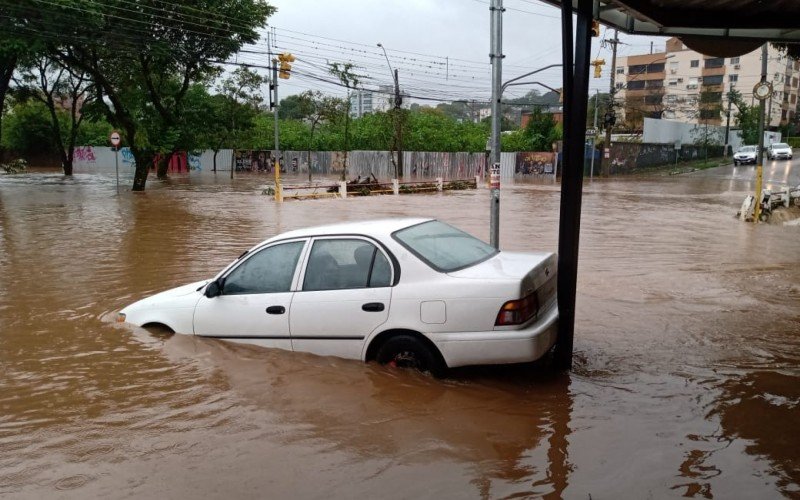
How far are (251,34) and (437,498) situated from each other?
3213 cm

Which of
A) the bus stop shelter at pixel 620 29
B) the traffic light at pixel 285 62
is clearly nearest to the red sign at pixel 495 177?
the bus stop shelter at pixel 620 29

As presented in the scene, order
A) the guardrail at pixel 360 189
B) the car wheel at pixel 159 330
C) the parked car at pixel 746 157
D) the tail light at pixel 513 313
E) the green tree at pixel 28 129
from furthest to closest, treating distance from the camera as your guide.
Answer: the green tree at pixel 28 129 < the parked car at pixel 746 157 < the guardrail at pixel 360 189 < the car wheel at pixel 159 330 < the tail light at pixel 513 313

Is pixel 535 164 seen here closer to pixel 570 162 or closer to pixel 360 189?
pixel 360 189

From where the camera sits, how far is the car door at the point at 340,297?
5.30 m

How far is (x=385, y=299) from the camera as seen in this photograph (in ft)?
17.1

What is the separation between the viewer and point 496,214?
31.8ft

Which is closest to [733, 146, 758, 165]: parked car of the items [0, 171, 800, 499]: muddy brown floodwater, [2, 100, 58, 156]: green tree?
[0, 171, 800, 499]: muddy brown floodwater

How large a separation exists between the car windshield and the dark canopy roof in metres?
3.07

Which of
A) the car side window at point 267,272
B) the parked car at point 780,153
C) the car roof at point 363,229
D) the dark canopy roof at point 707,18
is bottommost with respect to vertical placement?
the car side window at point 267,272

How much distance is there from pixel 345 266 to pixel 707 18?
19.4ft

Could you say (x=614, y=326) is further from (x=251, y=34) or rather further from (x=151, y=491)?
(x=251, y=34)

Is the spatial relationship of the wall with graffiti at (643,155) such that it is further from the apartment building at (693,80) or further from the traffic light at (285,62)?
the traffic light at (285,62)

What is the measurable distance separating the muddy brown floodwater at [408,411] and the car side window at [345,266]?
0.68 meters

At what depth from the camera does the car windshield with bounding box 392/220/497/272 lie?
5.41 meters
